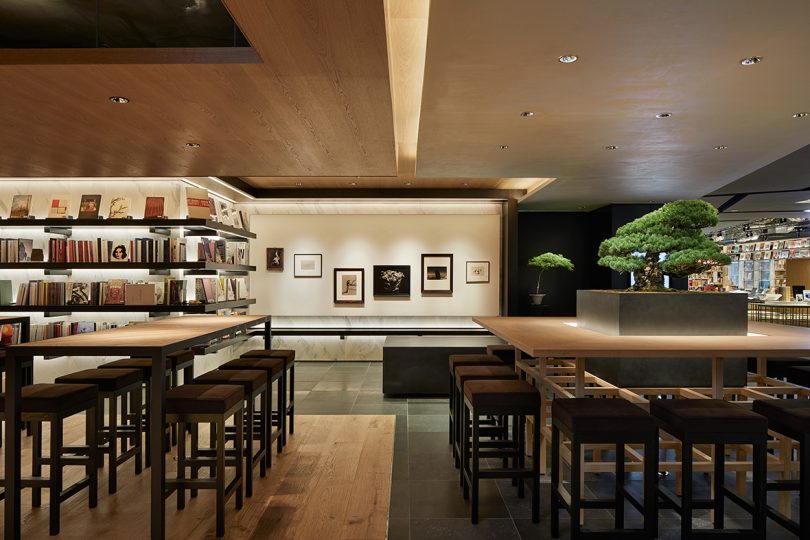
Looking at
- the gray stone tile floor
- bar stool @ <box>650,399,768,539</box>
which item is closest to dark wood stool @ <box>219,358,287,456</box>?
the gray stone tile floor

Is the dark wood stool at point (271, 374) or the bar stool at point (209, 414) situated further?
the dark wood stool at point (271, 374)

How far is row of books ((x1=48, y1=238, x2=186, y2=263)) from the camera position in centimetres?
622

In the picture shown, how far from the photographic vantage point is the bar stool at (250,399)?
3.30m

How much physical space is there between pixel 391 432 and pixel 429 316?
165 inches

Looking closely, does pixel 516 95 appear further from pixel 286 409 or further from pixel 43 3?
pixel 286 409

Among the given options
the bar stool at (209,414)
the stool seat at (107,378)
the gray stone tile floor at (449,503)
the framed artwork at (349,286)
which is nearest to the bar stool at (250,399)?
the bar stool at (209,414)

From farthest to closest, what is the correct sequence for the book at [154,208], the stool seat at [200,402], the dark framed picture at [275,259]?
the dark framed picture at [275,259]
the book at [154,208]
the stool seat at [200,402]

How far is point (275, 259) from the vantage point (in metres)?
8.73

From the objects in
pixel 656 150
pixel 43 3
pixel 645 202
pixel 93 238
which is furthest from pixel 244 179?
pixel 645 202

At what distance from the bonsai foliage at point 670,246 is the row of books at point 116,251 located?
4.84 m

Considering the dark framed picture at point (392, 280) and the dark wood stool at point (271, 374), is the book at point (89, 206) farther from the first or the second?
the dark framed picture at point (392, 280)

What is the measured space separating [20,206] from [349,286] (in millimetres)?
4570

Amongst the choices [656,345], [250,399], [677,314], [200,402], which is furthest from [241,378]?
[677,314]

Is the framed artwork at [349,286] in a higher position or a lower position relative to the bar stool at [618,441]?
higher
